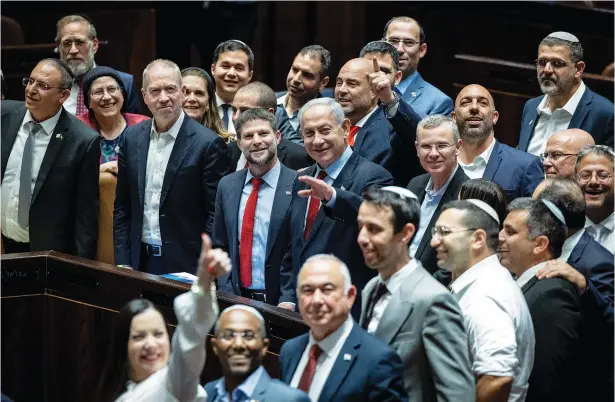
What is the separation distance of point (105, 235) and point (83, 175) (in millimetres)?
322

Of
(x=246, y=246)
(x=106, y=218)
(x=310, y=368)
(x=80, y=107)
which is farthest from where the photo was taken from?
(x=80, y=107)

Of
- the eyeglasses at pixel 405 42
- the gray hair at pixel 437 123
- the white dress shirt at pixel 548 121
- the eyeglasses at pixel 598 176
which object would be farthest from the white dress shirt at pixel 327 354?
the eyeglasses at pixel 405 42

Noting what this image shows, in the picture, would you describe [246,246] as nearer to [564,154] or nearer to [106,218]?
[106,218]

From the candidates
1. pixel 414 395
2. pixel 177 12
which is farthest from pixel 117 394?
pixel 177 12

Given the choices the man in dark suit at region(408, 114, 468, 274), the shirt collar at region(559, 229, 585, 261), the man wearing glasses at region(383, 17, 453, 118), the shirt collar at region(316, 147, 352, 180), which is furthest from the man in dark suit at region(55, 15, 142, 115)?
the shirt collar at region(559, 229, 585, 261)

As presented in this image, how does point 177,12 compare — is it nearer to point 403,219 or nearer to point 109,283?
point 109,283

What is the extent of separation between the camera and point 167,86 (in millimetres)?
5590

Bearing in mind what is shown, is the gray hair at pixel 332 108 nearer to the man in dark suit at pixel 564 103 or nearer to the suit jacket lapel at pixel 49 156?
the suit jacket lapel at pixel 49 156

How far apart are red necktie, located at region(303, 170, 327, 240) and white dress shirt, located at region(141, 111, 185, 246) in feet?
2.54

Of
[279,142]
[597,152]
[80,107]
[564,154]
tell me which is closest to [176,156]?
[279,142]

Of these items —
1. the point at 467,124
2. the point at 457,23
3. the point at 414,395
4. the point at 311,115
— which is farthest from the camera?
the point at 457,23

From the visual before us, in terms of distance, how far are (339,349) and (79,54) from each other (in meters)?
3.17

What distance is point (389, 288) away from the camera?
3.96m

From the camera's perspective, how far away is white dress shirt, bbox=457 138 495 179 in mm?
5383
